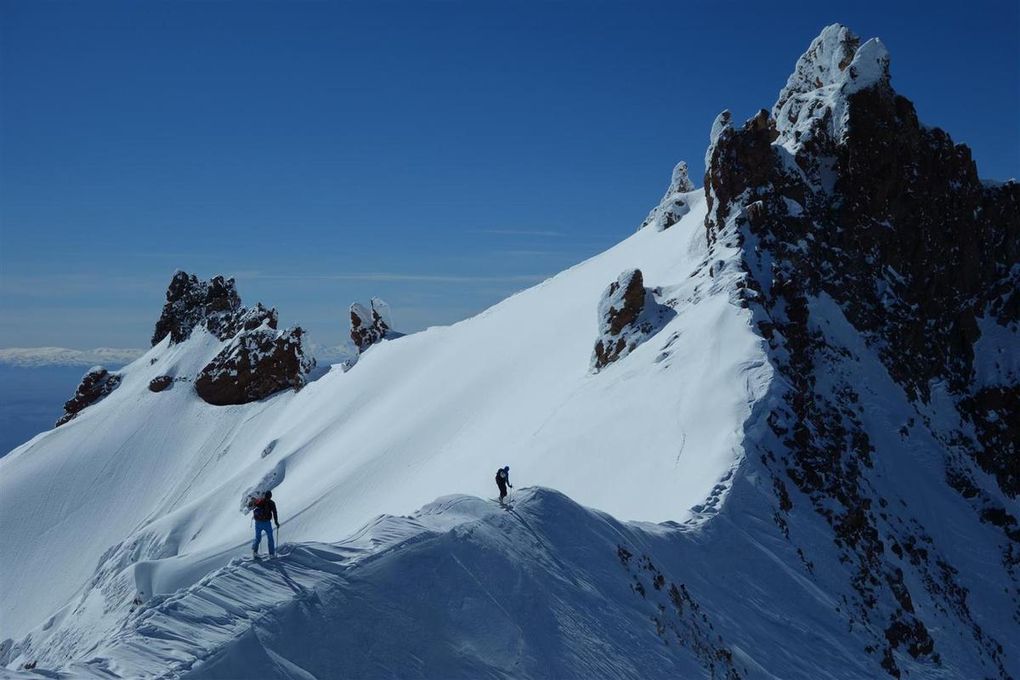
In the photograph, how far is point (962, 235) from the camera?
1743 inches

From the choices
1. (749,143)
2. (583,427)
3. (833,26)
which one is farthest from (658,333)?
(833,26)

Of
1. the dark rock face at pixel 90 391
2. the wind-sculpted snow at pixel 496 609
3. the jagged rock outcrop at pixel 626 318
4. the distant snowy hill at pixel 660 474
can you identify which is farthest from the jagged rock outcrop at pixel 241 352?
the wind-sculpted snow at pixel 496 609

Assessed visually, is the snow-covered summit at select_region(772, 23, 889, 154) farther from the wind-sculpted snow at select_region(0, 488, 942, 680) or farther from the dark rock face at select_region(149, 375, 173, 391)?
the dark rock face at select_region(149, 375, 173, 391)

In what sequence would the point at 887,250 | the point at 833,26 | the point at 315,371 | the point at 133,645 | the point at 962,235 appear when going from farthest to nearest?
1. the point at 315,371
2. the point at 833,26
3. the point at 962,235
4. the point at 887,250
5. the point at 133,645

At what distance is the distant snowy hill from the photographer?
14938mm

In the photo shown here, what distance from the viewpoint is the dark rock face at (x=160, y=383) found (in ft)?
262

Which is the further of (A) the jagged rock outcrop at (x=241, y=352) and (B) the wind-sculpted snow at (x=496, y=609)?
(A) the jagged rock outcrop at (x=241, y=352)

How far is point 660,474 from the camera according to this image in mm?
27094

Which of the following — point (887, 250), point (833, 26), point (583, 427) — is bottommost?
point (583, 427)

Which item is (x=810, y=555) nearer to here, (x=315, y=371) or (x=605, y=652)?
(x=605, y=652)

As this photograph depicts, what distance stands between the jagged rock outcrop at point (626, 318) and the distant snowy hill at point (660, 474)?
19 cm

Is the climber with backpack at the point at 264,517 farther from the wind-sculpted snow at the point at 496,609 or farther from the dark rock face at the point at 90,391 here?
the dark rock face at the point at 90,391

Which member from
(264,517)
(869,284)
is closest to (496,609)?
(264,517)

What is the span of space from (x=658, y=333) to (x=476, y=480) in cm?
1130
